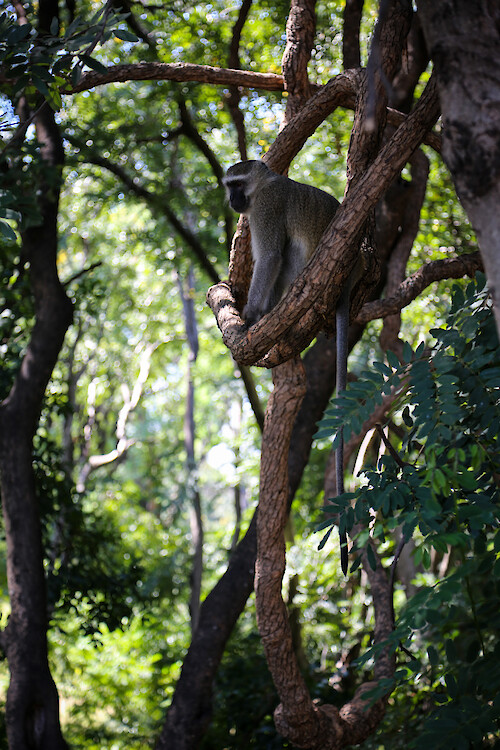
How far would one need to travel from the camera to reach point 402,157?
2318 millimetres

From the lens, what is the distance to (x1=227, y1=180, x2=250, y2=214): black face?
3.30 metres

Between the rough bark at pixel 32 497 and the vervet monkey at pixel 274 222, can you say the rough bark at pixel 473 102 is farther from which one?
the rough bark at pixel 32 497

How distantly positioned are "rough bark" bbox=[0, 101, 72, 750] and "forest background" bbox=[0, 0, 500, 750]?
0.5 inches

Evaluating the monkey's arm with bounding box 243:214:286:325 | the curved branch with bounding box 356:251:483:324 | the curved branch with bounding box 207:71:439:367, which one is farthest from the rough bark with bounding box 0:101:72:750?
the curved branch with bounding box 207:71:439:367

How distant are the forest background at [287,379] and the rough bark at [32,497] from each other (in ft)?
0.05

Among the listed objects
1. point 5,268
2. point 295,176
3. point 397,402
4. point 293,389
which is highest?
point 295,176

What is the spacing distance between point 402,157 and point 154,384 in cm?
1057

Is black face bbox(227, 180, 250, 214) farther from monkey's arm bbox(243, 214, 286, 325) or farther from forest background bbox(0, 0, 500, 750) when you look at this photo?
forest background bbox(0, 0, 500, 750)

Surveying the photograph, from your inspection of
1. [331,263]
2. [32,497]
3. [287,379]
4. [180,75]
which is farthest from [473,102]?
[32,497]

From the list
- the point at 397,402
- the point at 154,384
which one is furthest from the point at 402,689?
the point at 154,384

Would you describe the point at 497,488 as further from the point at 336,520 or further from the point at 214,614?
the point at 214,614

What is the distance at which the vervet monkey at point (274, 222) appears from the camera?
Answer: 3117 mm

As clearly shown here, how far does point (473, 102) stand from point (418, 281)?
235 cm

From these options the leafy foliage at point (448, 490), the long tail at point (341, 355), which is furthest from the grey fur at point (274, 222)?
the leafy foliage at point (448, 490)
